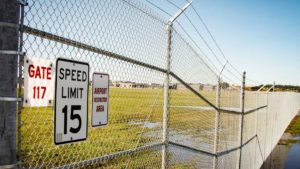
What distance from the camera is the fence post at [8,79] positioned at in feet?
6.42

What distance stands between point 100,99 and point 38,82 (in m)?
0.95

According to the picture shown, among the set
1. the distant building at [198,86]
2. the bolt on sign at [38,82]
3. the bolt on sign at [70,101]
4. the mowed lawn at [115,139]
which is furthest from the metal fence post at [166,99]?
the bolt on sign at [38,82]

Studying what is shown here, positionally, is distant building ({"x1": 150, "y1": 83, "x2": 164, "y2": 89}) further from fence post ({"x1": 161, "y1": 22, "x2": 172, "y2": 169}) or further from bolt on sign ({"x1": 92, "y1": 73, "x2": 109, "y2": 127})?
bolt on sign ({"x1": 92, "y1": 73, "x2": 109, "y2": 127})

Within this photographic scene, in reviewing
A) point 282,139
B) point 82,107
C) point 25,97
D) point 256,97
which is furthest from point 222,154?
point 282,139

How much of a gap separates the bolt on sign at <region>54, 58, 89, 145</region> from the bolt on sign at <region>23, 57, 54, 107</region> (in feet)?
0.33

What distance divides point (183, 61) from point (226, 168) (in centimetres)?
348

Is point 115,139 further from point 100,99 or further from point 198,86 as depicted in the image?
point 100,99

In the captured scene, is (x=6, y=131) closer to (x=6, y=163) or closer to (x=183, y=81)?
(x=6, y=163)

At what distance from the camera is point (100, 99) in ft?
9.91

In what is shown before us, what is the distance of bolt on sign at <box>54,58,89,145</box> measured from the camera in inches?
92.6

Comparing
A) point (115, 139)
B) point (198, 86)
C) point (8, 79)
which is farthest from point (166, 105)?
point (115, 139)

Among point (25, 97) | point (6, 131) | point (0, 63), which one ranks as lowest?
point (6, 131)

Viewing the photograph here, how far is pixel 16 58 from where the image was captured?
2.01 m

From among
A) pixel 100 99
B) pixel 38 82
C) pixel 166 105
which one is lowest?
pixel 166 105
